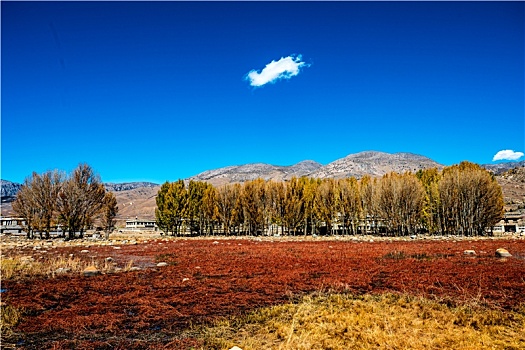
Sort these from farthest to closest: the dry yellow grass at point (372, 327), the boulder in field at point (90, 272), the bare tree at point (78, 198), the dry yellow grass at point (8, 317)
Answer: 1. the bare tree at point (78, 198)
2. the boulder in field at point (90, 272)
3. the dry yellow grass at point (8, 317)
4. the dry yellow grass at point (372, 327)

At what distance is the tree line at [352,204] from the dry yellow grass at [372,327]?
4496 cm

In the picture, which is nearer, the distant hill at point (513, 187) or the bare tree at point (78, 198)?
the bare tree at point (78, 198)

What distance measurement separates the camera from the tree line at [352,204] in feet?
162

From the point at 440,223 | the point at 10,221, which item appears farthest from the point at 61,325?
the point at 10,221

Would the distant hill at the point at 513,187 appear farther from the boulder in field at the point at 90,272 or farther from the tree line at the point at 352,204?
the boulder in field at the point at 90,272

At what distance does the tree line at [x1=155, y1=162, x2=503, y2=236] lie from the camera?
49.5 metres

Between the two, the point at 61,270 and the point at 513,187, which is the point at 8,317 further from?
the point at 513,187

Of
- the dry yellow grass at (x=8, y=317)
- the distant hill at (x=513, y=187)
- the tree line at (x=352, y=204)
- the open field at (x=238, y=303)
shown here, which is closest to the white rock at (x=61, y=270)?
the open field at (x=238, y=303)

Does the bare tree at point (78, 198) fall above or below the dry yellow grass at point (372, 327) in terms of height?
above

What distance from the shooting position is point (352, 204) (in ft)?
181

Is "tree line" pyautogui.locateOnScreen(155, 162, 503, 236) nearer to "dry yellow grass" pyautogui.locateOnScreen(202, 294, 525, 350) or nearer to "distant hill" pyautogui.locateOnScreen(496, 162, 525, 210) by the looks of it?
"dry yellow grass" pyautogui.locateOnScreen(202, 294, 525, 350)

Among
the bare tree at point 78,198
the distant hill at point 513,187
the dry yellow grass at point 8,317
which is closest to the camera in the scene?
the dry yellow grass at point 8,317

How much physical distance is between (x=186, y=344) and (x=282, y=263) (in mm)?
12804

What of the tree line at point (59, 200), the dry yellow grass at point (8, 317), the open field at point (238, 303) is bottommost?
the open field at point (238, 303)
